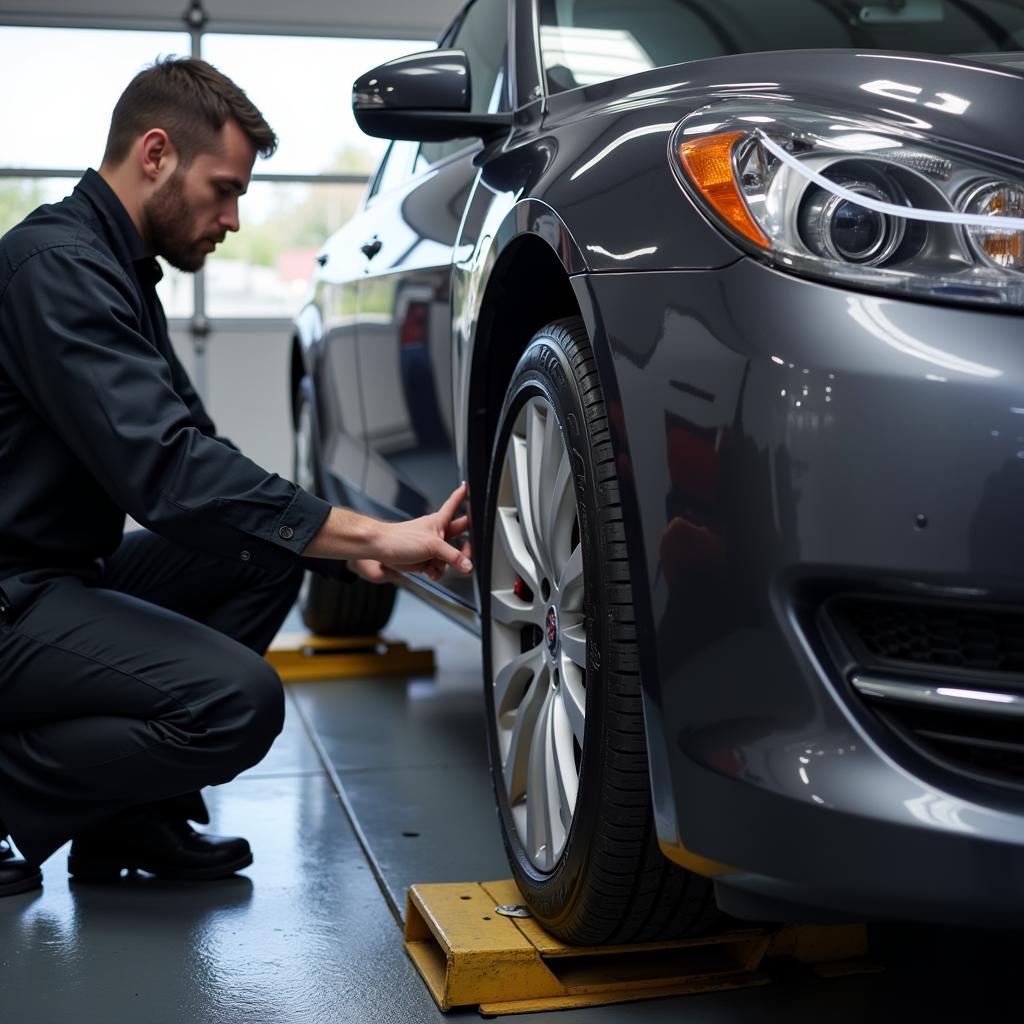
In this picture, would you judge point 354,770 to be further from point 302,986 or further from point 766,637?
point 766,637

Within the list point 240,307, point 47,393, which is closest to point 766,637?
point 47,393

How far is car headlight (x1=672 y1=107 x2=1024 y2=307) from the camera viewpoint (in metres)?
1.15

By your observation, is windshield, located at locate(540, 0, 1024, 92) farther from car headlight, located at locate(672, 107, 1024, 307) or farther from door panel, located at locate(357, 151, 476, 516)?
car headlight, located at locate(672, 107, 1024, 307)

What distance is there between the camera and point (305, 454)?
380cm

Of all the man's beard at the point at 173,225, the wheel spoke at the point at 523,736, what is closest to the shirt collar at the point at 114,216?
the man's beard at the point at 173,225

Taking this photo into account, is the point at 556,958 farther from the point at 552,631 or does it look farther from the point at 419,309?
the point at 419,309

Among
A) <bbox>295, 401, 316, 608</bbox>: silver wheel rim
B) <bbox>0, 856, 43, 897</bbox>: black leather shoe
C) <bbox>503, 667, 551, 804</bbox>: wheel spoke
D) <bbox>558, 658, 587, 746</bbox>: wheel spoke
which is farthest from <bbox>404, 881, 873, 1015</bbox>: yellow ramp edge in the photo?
<bbox>295, 401, 316, 608</bbox>: silver wheel rim

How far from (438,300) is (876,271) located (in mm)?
1149

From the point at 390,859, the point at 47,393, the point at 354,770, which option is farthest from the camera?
the point at 354,770

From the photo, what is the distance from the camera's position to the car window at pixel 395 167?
115 inches

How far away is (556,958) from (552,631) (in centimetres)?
42

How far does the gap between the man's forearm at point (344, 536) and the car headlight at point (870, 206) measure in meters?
0.78

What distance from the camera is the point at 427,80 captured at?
2.01 metres

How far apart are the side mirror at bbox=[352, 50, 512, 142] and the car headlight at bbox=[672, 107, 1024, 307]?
2.80 feet
